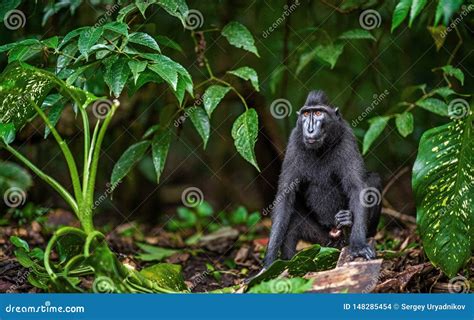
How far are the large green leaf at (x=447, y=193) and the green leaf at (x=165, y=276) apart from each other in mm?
1798

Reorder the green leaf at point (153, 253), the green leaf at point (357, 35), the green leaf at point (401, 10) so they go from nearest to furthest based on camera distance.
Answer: the green leaf at point (401, 10)
the green leaf at point (357, 35)
the green leaf at point (153, 253)

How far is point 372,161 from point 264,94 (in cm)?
155

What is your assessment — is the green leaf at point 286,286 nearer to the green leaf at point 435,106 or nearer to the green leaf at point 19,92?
the green leaf at point 19,92

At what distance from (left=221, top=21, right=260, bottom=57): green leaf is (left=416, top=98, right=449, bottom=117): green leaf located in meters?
1.67

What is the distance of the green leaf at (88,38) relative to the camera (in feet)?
16.6

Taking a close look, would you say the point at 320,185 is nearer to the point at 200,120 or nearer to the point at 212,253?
the point at 200,120

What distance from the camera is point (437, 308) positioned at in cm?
484

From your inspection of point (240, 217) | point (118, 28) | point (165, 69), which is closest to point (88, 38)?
point (118, 28)

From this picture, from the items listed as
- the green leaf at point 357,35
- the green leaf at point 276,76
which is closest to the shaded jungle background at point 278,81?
the green leaf at point 276,76

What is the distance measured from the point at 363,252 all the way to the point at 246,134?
1.26 metres

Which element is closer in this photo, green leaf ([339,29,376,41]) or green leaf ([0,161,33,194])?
green leaf ([0,161,33,194])

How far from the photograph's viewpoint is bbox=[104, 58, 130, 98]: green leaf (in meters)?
5.30

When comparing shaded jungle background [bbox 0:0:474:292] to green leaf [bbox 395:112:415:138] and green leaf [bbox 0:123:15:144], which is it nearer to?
green leaf [bbox 395:112:415:138]

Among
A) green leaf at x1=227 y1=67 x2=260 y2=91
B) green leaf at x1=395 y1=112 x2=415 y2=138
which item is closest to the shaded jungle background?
green leaf at x1=395 y1=112 x2=415 y2=138
